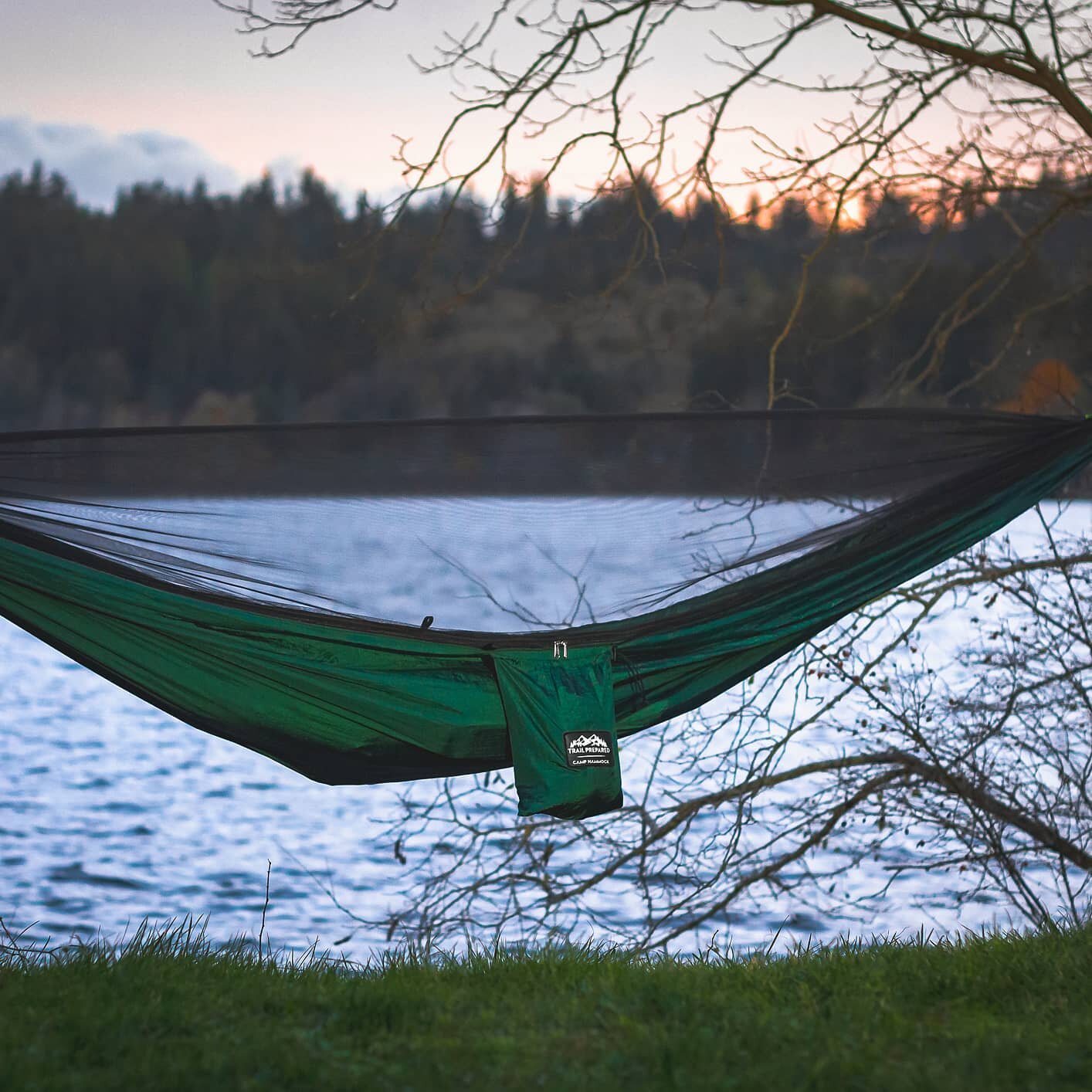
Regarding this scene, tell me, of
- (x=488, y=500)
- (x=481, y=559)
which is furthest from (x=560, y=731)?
(x=488, y=500)

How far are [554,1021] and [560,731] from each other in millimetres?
579

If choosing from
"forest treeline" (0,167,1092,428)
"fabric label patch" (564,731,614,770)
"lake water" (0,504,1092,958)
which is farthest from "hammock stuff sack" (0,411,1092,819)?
"lake water" (0,504,1092,958)

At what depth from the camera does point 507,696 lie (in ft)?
7.88

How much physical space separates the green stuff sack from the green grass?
0.31m

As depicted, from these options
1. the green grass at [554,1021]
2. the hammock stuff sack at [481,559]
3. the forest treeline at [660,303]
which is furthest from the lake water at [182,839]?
the green grass at [554,1021]

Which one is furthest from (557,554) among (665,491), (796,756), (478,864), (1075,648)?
(796,756)

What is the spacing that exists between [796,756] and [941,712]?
14.9 ft

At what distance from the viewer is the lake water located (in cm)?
634

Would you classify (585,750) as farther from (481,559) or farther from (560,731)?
(481,559)

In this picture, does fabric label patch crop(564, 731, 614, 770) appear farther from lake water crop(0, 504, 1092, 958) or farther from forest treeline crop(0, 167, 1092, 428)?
lake water crop(0, 504, 1092, 958)

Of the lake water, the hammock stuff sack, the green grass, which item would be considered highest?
the lake water

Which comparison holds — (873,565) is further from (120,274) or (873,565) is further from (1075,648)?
(120,274)

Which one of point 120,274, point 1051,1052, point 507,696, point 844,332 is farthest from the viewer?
point 120,274

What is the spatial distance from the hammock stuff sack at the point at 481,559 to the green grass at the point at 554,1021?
408 millimetres
